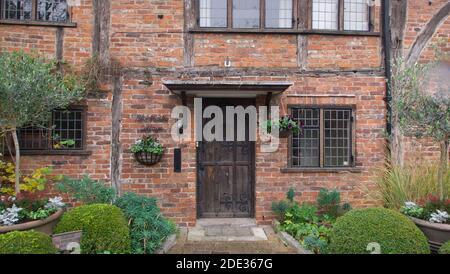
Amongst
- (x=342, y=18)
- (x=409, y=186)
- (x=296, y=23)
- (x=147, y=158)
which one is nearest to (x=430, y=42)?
(x=342, y=18)

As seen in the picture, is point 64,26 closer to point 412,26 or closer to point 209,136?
point 209,136

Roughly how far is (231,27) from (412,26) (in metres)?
3.68

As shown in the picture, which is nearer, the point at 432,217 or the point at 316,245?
the point at 432,217

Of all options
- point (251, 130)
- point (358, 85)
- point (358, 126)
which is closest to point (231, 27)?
point (251, 130)

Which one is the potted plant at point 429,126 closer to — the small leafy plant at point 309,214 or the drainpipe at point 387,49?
the small leafy plant at point 309,214

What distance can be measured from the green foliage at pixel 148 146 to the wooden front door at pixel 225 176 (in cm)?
82

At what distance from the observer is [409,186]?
208 inches

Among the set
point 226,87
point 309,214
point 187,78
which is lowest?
point 309,214

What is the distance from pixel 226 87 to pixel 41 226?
11.6 feet

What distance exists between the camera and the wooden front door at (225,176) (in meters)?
6.64

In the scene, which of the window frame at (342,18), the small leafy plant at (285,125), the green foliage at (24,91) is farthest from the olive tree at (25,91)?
the window frame at (342,18)

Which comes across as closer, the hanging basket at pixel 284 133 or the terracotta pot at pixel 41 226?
the terracotta pot at pixel 41 226

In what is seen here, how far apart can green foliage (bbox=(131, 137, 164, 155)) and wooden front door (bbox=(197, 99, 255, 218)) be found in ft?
2.68

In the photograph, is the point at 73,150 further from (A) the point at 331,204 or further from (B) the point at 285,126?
(A) the point at 331,204
